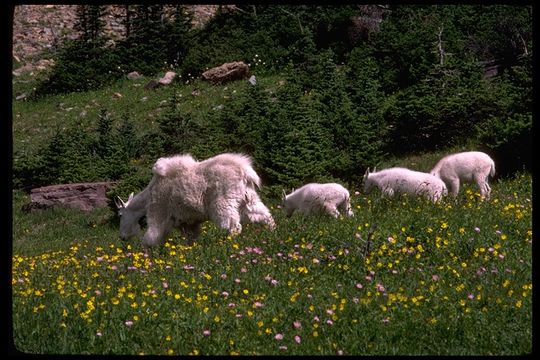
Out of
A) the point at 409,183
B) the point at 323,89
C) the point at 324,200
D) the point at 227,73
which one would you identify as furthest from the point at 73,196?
the point at 227,73

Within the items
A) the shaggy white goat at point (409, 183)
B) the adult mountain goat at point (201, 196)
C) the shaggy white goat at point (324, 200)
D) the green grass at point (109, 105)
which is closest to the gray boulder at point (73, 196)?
the green grass at point (109, 105)

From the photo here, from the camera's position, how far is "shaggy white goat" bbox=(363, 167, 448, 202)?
48.5ft

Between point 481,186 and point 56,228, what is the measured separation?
39.8ft

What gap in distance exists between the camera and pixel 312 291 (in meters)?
9.20

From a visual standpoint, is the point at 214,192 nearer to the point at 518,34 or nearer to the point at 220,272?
the point at 220,272

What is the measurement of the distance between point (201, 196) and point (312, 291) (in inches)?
157

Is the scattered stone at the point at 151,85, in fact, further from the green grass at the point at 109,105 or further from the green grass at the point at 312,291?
the green grass at the point at 312,291

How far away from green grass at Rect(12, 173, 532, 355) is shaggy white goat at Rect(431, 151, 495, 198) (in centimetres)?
251

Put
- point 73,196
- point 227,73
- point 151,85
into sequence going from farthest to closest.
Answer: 1. point 151,85
2. point 227,73
3. point 73,196

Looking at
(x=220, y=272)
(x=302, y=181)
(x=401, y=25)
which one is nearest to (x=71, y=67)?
(x=401, y=25)

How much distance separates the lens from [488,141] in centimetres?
1470

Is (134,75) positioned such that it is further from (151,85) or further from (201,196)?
(201,196)

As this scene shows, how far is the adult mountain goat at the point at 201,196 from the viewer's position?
40.7 ft
